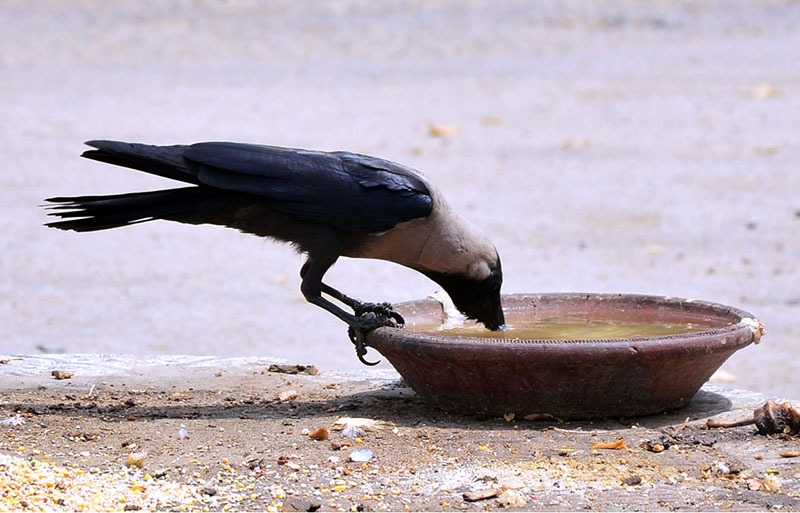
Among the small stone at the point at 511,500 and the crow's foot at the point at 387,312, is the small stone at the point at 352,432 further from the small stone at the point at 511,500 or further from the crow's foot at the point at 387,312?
the small stone at the point at 511,500

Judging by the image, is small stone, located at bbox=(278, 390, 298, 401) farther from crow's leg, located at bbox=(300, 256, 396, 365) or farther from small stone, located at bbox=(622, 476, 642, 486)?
small stone, located at bbox=(622, 476, 642, 486)

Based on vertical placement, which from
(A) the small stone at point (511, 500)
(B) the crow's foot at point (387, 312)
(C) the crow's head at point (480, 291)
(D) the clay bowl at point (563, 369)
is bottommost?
(A) the small stone at point (511, 500)

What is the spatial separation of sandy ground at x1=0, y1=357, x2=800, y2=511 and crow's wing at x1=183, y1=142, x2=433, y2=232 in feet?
2.61

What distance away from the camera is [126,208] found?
4.83 m

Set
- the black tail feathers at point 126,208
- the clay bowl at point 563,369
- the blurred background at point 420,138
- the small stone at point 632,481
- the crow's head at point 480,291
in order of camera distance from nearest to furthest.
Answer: the small stone at point 632,481 → the clay bowl at point 563,369 → the black tail feathers at point 126,208 → the crow's head at point 480,291 → the blurred background at point 420,138

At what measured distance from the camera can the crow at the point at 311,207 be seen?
15.6ft

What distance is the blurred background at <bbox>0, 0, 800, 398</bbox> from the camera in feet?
27.1

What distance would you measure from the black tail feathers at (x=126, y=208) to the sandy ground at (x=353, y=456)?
29.8 inches

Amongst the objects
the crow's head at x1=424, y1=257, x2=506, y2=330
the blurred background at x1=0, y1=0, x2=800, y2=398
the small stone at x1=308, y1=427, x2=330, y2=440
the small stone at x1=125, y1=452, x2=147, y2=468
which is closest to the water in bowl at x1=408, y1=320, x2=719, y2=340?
the crow's head at x1=424, y1=257, x2=506, y2=330

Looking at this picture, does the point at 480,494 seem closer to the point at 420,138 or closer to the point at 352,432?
the point at 352,432

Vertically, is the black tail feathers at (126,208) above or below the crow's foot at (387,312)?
Answer: above

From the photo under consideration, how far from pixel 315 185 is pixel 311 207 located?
0.09 meters

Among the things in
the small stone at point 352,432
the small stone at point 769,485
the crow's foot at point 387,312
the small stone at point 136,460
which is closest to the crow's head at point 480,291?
the crow's foot at point 387,312

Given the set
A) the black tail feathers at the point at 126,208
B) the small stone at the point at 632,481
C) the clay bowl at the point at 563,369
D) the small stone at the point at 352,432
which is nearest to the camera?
the small stone at the point at 632,481
